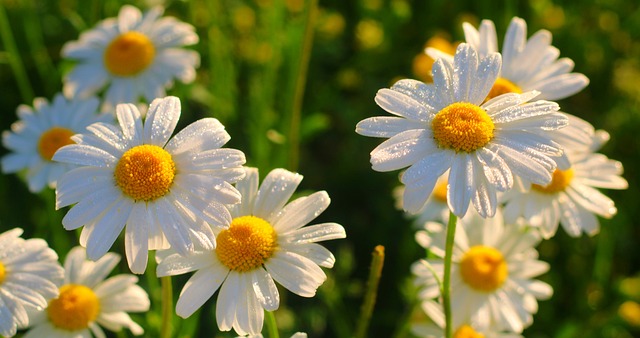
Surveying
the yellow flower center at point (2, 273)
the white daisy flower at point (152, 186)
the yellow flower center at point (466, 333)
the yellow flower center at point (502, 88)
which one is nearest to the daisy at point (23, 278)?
the yellow flower center at point (2, 273)

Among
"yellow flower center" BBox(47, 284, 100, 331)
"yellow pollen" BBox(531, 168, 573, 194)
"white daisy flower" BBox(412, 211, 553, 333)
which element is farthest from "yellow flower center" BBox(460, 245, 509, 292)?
"yellow flower center" BBox(47, 284, 100, 331)

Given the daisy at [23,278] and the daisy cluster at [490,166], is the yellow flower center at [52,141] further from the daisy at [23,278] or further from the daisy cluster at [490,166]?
the daisy cluster at [490,166]

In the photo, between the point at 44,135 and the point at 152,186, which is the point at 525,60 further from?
the point at 44,135

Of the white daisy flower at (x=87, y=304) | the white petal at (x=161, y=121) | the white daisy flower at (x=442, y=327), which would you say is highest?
the white petal at (x=161, y=121)

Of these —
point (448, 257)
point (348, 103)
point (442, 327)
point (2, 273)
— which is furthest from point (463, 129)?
point (348, 103)

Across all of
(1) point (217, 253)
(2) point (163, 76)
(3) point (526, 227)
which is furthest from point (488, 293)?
(2) point (163, 76)

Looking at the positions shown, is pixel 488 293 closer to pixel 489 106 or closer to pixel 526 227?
pixel 526 227

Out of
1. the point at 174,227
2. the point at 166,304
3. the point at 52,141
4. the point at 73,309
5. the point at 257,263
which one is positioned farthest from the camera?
the point at 52,141
